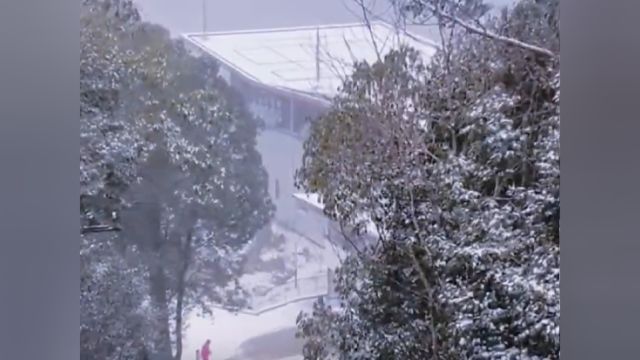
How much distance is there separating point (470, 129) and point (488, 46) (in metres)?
0.19

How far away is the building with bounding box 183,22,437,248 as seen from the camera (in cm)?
170

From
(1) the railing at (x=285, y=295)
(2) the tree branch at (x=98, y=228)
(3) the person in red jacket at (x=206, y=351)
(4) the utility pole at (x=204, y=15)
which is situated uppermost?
(4) the utility pole at (x=204, y=15)

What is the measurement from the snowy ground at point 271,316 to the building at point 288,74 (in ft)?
0.19

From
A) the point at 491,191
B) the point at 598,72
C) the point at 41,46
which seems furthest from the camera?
the point at 491,191

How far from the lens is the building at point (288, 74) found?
170cm

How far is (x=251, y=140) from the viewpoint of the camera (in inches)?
67.2

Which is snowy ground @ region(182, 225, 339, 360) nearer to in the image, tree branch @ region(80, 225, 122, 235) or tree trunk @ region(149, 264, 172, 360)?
tree trunk @ region(149, 264, 172, 360)

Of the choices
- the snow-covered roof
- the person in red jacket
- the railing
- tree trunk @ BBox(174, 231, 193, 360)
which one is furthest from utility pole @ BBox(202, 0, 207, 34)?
the person in red jacket

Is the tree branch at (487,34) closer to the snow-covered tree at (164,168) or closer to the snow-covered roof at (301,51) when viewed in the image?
the snow-covered roof at (301,51)

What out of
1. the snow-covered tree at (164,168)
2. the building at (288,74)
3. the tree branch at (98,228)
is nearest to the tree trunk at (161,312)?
the snow-covered tree at (164,168)

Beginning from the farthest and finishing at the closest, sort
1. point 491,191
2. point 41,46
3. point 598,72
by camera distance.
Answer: point 491,191
point 41,46
point 598,72

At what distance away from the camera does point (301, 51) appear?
172cm

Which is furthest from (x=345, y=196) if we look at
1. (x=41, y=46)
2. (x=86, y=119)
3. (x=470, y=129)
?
(x=41, y=46)

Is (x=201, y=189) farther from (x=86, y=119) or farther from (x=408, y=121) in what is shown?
(x=408, y=121)
